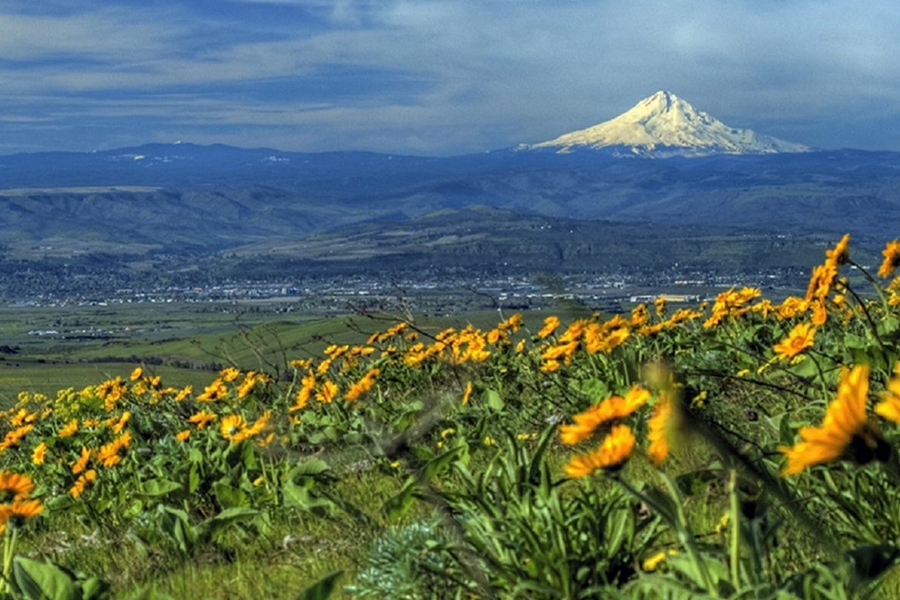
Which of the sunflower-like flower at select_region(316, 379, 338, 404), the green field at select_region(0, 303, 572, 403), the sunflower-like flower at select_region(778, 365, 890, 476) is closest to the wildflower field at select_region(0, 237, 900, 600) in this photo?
the sunflower-like flower at select_region(778, 365, 890, 476)

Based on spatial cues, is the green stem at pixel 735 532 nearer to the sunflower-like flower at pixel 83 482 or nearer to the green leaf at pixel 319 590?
the green leaf at pixel 319 590

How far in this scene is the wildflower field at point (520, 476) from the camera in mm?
2396

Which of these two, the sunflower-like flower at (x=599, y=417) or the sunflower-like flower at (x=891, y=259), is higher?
the sunflower-like flower at (x=891, y=259)

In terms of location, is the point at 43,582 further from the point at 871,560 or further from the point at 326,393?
the point at 326,393

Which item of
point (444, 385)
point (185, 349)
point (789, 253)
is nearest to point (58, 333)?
point (185, 349)

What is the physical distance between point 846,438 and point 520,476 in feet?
7.05

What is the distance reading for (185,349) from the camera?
100438 millimetres

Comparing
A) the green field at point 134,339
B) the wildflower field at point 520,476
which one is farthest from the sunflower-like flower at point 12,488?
the green field at point 134,339

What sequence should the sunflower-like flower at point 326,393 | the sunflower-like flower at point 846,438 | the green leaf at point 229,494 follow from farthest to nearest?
the sunflower-like flower at point 326,393, the green leaf at point 229,494, the sunflower-like flower at point 846,438

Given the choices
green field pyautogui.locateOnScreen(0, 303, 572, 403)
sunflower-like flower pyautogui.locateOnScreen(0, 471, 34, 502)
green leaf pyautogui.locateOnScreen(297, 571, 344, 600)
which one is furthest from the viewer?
green field pyautogui.locateOnScreen(0, 303, 572, 403)

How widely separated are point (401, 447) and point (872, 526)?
5.47ft

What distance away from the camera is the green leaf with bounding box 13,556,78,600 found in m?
3.39

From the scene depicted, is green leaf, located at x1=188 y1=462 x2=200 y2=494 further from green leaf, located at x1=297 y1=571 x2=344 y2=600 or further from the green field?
the green field

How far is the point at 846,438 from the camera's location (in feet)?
5.78
